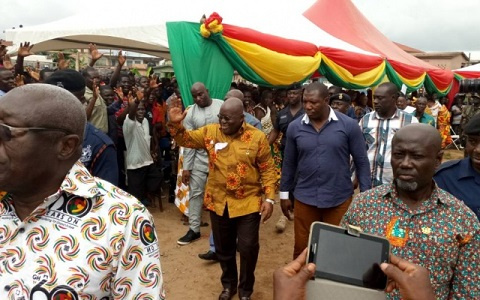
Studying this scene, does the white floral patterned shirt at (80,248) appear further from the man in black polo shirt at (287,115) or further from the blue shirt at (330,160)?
the man in black polo shirt at (287,115)

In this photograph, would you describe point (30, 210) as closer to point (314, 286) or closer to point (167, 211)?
point (314, 286)

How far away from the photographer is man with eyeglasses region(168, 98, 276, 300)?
10.5 feet

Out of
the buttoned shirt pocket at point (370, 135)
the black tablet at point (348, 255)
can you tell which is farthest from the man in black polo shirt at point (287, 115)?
the black tablet at point (348, 255)

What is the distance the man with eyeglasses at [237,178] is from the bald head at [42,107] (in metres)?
1.93

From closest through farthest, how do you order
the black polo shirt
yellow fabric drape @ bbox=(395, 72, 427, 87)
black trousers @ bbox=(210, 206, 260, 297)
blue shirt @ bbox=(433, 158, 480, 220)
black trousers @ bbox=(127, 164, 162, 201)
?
blue shirt @ bbox=(433, 158, 480, 220) → black trousers @ bbox=(210, 206, 260, 297) → the black polo shirt → black trousers @ bbox=(127, 164, 162, 201) → yellow fabric drape @ bbox=(395, 72, 427, 87)

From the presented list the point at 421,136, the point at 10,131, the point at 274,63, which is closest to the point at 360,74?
the point at 274,63

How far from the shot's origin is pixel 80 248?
110 centimetres

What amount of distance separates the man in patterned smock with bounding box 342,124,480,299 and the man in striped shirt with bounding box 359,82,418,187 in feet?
6.16

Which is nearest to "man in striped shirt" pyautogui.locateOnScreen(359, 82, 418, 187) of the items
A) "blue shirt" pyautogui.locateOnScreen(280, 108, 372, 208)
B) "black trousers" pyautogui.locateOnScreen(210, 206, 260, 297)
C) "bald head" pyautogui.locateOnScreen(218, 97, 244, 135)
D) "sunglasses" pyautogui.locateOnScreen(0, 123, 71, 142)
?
"blue shirt" pyautogui.locateOnScreen(280, 108, 372, 208)

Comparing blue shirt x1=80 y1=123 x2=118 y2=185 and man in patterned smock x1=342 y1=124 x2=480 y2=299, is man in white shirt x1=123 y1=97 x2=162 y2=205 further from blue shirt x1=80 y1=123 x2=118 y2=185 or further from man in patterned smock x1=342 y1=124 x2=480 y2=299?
man in patterned smock x1=342 y1=124 x2=480 y2=299

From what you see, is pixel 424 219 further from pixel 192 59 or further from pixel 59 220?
pixel 192 59

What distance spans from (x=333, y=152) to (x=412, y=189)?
4.80 feet

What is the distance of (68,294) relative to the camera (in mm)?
1089

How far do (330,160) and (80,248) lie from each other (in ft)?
7.76
